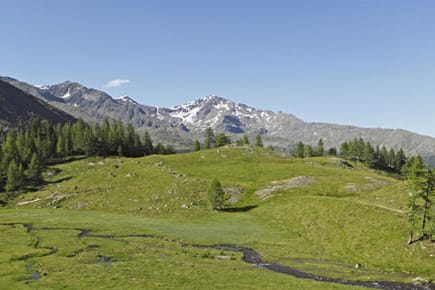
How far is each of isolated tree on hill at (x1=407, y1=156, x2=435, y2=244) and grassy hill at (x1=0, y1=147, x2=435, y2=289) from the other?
265 cm

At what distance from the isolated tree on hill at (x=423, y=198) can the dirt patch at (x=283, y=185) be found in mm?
49368

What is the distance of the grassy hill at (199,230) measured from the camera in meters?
42.1

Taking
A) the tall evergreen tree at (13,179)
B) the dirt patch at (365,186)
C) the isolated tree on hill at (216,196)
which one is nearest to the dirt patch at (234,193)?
the isolated tree on hill at (216,196)

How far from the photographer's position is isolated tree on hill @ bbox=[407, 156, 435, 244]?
51.6m

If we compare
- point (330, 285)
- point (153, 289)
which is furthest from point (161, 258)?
point (330, 285)

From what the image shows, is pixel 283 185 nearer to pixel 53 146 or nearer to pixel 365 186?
pixel 365 186

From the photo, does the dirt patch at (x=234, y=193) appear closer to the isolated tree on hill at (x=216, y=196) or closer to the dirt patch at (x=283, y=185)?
the dirt patch at (x=283, y=185)

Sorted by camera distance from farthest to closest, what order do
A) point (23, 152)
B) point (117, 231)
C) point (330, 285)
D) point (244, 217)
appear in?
point (23, 152)
point (244, 217)
point (117, 231)
point (330, 285)

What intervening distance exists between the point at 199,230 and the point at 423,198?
43.2 m

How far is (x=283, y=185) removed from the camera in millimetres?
108625

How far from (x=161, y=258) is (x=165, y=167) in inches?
3347

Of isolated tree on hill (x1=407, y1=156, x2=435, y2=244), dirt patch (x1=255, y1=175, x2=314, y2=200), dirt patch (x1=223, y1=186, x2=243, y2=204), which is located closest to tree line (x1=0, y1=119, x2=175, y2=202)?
dirt patch (x1=223, y1=186, x2=243, y2=204)

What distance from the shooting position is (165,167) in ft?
441

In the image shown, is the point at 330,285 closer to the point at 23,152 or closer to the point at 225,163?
the point at 225,163
